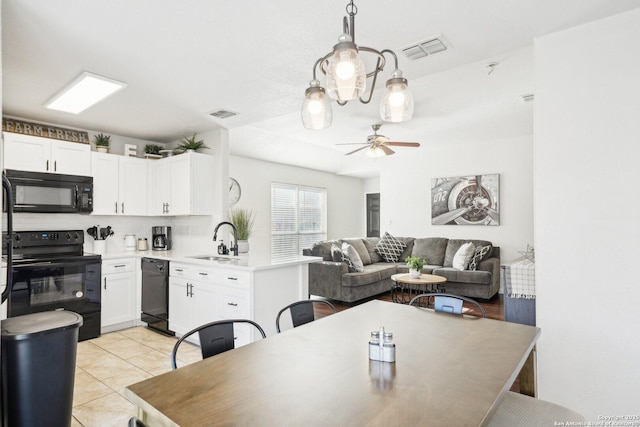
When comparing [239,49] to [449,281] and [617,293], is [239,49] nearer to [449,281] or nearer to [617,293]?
[617,293]

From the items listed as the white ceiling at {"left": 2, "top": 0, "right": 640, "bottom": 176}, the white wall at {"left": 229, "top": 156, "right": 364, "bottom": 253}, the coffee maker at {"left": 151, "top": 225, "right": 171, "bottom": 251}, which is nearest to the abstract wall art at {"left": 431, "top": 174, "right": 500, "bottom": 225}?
the white ceiling at {"left": 2, "top": 0, "right": 640, "bottom": 176}

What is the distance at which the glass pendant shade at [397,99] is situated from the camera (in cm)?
167

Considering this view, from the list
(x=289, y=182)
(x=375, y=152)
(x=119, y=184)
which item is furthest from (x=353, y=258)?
(x=119, y=184)

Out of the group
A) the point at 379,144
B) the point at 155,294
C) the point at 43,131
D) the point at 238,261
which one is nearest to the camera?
the point at 238,261

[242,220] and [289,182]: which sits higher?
[289,182]

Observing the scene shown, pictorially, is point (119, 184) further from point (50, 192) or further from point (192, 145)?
point (192, 145)

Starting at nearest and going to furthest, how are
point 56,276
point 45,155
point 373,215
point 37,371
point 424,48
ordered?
point 37,371 < point 424,48 < point 56,276 < point 45,155 < point 373,215

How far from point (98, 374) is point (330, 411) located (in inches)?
111

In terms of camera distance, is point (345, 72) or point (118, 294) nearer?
point (345, 72)

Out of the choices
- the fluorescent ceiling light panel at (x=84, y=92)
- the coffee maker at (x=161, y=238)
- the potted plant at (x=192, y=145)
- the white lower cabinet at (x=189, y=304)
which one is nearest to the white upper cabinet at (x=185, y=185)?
the potted plant at (x=192, y=145)

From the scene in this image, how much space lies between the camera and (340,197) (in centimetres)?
898

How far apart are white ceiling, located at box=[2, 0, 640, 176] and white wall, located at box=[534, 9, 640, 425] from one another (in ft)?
0.83

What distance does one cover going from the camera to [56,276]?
367 cm

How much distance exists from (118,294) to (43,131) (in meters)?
1.97
